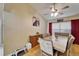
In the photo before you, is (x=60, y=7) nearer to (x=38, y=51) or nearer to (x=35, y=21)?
(x=35, y=21)

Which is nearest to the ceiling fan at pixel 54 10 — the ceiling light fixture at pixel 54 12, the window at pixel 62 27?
the ceiling light fixture at pixel 54 12

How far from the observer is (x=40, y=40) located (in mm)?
1470

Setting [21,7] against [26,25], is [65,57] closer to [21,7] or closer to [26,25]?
[26,25]

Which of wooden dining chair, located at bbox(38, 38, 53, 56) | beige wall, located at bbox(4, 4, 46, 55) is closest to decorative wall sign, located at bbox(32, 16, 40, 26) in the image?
beige wall, located at bbox(4, 4, 46, 55)

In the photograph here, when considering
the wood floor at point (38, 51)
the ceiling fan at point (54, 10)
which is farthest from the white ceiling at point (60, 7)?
the wood floor at point (38, 51)

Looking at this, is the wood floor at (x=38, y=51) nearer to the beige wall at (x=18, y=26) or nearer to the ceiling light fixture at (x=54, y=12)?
the beige wall at (x=18, y=26)

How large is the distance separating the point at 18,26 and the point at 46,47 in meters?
0.42

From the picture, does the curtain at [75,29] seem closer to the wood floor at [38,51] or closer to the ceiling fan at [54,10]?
the wood floor at [38,51]

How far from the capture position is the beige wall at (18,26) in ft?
4.68

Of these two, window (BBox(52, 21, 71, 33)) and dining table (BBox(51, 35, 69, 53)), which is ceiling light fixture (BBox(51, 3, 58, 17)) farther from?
dining table (BBox(51, 35, 69, 53))

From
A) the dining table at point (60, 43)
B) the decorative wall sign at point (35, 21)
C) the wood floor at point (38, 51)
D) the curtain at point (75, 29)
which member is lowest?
the wood floor at point (38, 51)

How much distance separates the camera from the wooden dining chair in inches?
57.4

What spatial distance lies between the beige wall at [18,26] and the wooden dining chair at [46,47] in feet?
0.42

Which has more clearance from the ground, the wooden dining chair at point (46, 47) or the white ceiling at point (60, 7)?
the white ceiling at point (60, 7)
